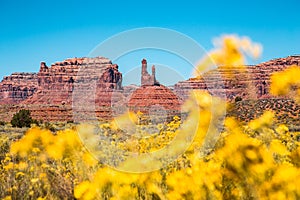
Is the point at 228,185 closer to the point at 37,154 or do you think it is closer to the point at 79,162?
the point at 79,162

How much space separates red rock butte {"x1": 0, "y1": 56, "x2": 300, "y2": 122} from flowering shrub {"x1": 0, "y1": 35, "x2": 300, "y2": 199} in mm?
433

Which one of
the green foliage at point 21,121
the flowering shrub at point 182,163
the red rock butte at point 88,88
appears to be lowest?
the flowering shrub at point 182,163

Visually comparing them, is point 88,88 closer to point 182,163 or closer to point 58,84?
point 182,163

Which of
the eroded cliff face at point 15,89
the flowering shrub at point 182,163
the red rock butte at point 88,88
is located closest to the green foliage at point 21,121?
the red rock butte at point 88,88

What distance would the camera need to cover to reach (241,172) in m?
2.44

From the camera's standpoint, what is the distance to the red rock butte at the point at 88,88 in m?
3.96

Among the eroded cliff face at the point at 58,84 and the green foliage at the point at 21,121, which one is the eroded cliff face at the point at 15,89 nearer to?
the eroded cliff face at the point at 58,84

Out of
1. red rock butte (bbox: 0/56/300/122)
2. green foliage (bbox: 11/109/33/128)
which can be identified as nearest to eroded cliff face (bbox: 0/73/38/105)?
red rock butte (bbox: 0/56/300/122)

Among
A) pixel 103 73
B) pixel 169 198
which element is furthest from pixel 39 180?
pixel 103 73

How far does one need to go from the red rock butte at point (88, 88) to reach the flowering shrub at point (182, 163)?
1.42 ft

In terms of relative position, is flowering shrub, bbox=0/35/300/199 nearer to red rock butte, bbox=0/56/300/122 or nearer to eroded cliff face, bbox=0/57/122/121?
red rock butte, bbox=0/56/300/122

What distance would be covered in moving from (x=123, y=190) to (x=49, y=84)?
122481 millimetres

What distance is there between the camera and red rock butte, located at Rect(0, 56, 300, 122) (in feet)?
13.0

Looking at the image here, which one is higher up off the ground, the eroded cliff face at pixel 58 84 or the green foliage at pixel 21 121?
the eroded cliff face at pixel 58 84
